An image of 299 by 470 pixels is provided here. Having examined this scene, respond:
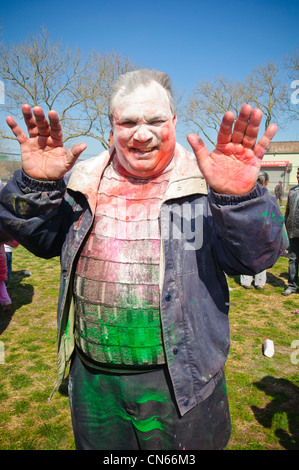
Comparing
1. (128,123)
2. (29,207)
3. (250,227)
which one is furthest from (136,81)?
(250,227)

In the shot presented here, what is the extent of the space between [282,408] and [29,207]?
285 cm

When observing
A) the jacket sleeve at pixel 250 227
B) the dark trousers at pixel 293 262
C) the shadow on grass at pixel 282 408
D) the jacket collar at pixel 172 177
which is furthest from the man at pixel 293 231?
the jacket sleeve at pixel 250 227

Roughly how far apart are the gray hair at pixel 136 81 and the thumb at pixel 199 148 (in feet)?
1.55

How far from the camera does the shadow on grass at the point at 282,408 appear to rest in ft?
8.83

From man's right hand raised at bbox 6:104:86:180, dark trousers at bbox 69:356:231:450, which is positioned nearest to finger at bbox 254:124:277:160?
man's right hand raised at bbox 6:104:86:180

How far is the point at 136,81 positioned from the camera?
1.66 meters

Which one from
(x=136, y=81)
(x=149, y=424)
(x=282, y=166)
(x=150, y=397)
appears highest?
(x=282, y=166)

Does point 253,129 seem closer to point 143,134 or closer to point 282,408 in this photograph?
point 143,134

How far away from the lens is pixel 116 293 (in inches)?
61.0

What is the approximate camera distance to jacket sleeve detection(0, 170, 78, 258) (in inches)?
58.8

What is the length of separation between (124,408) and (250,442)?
1.58 m

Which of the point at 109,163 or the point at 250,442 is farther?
the point at 250,442
